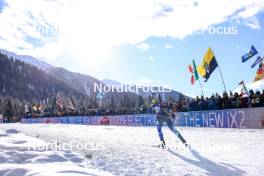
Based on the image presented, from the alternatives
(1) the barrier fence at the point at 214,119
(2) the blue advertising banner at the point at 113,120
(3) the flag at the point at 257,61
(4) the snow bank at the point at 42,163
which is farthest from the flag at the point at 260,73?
(4) the snow bank at the point at 42,163

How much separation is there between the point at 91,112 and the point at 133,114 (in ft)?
30.1

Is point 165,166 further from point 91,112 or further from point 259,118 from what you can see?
point 91,112

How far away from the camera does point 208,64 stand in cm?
2723

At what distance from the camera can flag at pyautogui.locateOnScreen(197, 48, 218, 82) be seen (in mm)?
26878

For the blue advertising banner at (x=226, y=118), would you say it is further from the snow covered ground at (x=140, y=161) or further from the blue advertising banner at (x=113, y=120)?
the snow covered ground at (x=140, y=161)

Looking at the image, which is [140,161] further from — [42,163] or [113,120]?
[113,120]

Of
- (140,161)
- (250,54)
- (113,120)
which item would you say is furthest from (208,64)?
(140,161)

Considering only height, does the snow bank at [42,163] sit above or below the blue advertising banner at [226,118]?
below

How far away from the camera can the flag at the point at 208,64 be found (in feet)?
88.2

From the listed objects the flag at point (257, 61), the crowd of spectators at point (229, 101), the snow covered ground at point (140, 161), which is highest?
the flag at point (257, 61)

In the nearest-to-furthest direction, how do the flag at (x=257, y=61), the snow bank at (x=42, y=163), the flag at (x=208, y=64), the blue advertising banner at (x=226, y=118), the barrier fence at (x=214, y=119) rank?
the snow bank at (x=42, y=163)
the blue advertising banner at (x=226, y=118)
the barrier fence at (x=214, y=119)
the flag at (x=257, y=61)
the flag at (x=208, y=64)

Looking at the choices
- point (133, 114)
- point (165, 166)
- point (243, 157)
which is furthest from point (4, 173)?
point (133, 114)

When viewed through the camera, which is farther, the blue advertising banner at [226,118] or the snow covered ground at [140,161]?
the blue advertising banner at [226,118]

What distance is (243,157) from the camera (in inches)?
422
